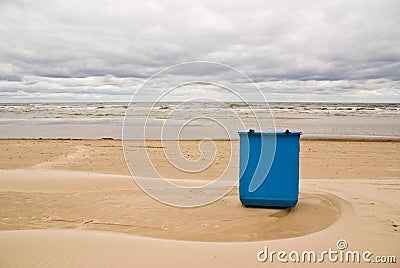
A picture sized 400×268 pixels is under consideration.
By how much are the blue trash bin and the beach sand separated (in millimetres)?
266

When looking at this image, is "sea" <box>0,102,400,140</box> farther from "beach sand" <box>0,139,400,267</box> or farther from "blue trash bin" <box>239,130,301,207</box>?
"beach sand" <box>0,139,400,267</box>

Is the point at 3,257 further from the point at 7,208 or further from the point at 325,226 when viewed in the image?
the point at 325,226

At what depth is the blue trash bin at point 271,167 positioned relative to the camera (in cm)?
556

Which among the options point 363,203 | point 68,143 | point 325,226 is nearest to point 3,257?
point 325,226

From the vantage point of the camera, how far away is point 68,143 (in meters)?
17.3

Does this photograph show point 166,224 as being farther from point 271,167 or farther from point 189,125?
point 189,125

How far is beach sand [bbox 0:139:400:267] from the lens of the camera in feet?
13.3

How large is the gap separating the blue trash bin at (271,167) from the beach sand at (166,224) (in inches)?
10.5

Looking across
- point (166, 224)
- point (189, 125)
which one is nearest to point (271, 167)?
point (166, 224)

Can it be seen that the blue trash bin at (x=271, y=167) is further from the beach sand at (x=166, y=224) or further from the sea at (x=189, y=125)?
the sea at (x=189, y=125)

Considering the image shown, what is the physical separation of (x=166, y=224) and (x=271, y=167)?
1915mm

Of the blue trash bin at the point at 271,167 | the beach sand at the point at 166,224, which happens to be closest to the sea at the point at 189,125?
the blue trash bin at the point at 271,167

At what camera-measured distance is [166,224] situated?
5.38m

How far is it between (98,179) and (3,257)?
4.31 m
